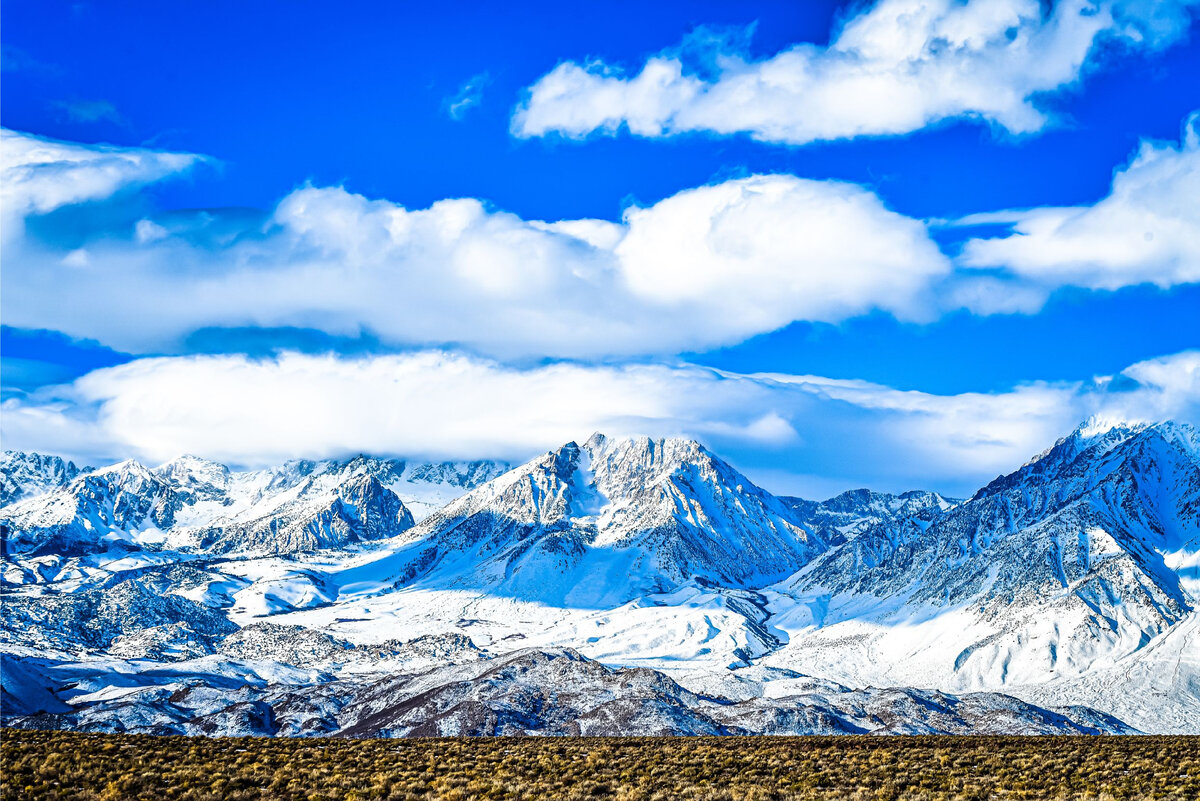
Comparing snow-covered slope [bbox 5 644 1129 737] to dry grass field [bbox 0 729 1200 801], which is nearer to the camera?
dry grass field [bbox 0 729 1200 801]

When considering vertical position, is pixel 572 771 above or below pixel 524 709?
above

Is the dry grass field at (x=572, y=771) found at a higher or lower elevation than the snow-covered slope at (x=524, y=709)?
higher

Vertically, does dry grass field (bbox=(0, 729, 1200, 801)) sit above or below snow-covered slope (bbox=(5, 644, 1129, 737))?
above

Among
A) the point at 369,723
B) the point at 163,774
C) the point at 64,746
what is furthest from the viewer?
the point at 369,723

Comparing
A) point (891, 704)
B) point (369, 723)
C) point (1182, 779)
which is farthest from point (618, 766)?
point (891, 704)

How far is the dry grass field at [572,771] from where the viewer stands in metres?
48.2

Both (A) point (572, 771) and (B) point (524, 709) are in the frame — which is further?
(B) point (524, 709)

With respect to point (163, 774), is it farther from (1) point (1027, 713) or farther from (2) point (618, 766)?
(1) point (1027, 713)

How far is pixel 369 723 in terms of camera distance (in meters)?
148

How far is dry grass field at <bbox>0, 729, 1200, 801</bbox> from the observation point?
48.2 m

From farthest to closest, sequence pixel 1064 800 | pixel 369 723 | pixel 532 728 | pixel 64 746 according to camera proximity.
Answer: pixel 369 723, pixel 532 728, pixel 64 746, pixel 1064 800

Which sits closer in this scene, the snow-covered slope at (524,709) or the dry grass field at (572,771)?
the dry grass field at (572,771)

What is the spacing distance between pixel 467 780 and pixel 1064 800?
30974 millimetres

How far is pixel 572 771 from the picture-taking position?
2251 inches
